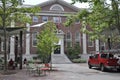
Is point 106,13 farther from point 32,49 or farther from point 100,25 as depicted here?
point 32,49

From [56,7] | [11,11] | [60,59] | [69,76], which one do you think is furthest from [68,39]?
[69,76]

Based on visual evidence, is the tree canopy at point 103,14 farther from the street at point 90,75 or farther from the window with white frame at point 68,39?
the window with white frame at point 68,39

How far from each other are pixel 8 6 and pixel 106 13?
802 centimetres

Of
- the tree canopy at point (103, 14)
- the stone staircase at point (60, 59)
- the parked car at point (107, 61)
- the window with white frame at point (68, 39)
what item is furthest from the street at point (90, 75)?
the window with white frame at point (68, 39)

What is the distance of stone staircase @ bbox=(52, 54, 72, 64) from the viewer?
139 ft

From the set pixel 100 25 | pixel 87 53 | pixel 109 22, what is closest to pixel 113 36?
pixel 100 25

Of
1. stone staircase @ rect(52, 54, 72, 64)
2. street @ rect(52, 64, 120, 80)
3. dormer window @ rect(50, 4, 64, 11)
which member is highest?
dormer window @ rect(50, 4, 64, 11)

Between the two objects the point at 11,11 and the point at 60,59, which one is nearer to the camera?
the point at 11,11

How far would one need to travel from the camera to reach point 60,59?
145 feet

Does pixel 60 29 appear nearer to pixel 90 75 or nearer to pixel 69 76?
pixel 90 75

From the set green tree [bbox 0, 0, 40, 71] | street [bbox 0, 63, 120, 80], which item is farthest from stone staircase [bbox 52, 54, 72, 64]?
street [bbox 0, 63, 120, 80]

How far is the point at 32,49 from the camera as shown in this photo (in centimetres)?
4703

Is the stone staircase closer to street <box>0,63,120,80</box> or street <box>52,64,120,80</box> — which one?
street <box>52,64,120,80</box>

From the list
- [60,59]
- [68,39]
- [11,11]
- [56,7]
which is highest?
[56,7]
